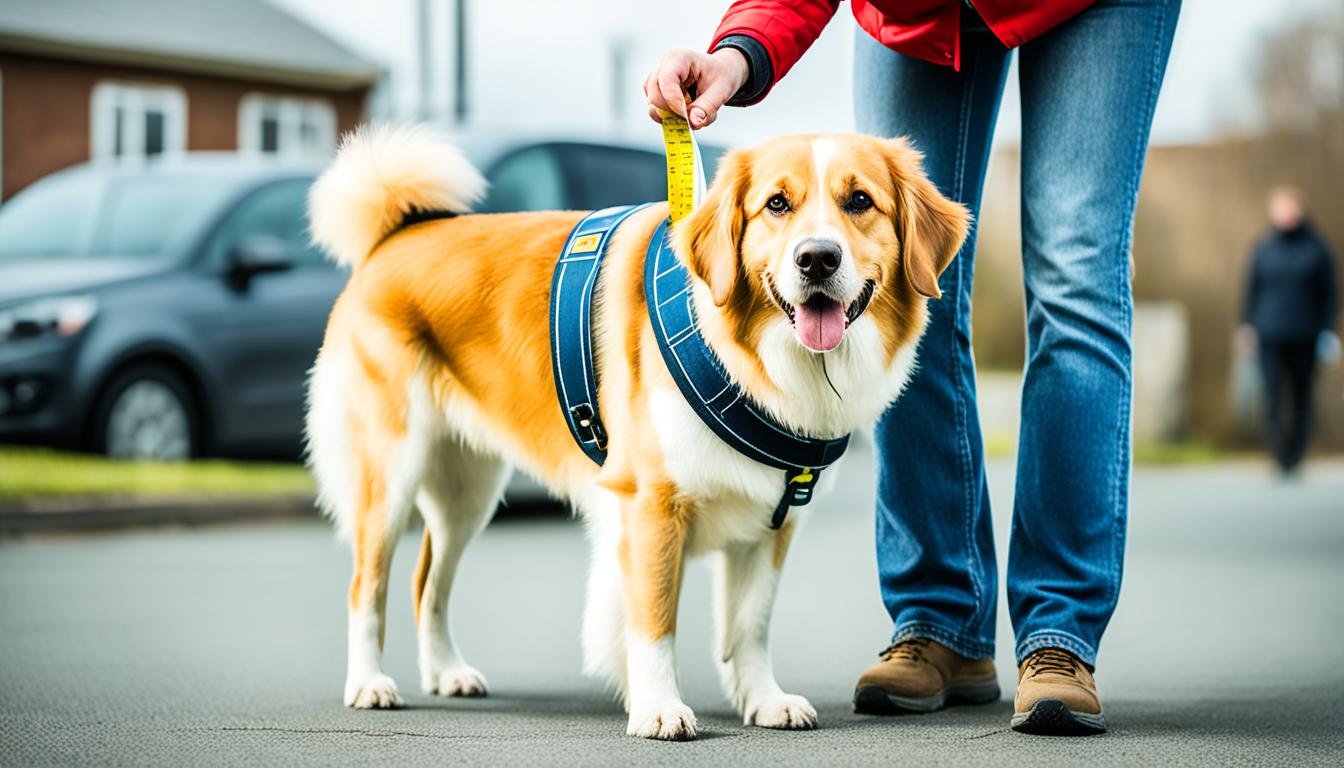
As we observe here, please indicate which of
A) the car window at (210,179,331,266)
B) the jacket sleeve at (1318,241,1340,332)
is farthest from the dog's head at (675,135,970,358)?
the jacket sleeve at (1318,241,1340,332)

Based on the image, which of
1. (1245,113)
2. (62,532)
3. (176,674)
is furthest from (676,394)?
(1245,113)

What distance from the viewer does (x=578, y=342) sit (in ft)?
12.2

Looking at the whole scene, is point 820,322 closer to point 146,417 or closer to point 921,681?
point 921,681

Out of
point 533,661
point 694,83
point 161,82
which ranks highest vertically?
point 161,82

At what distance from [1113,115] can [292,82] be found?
25936 mm

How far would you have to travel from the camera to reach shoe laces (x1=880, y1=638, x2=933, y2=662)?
3.76 m

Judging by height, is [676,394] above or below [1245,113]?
below

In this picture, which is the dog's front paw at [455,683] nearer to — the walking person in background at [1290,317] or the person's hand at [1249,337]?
the walking person in background at [1290,317]

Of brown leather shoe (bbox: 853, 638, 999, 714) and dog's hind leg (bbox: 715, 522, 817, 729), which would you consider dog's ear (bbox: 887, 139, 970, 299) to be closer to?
dog's hind leg (bbox: 715, 522, 817, 729)

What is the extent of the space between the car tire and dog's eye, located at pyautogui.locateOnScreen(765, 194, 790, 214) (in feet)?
19.9

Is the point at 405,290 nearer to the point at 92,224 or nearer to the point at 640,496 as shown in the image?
the point at 640,496

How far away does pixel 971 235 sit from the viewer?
12.6 feet

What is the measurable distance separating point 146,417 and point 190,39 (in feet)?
62.5

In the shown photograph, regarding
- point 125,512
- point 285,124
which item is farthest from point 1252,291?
point 285,124
